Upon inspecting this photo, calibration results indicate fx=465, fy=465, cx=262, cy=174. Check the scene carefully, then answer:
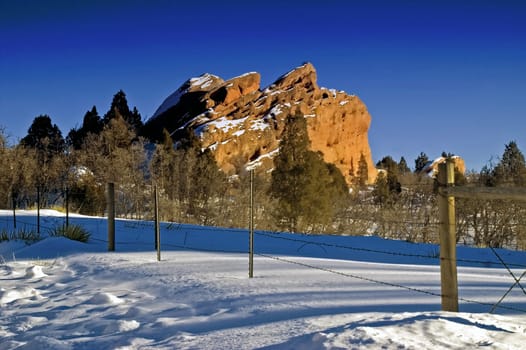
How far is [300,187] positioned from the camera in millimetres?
23562

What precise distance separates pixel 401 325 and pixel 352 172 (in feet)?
267

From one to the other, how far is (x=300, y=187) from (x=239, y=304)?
63.8ft

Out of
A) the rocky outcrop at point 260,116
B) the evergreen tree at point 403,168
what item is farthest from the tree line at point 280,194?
the rocky outcrop at point 260,116

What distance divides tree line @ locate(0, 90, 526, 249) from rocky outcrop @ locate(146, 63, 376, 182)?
23.6m

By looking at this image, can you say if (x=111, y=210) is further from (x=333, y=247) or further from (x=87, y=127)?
(x=87, y=127)

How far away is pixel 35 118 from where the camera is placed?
4522 cm

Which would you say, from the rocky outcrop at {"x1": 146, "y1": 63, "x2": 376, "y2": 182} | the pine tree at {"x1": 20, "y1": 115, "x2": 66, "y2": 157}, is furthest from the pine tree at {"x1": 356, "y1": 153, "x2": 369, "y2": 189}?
the pine tree at {"x1": 20, "y1": 115, "x2": 66, "y2": 157}

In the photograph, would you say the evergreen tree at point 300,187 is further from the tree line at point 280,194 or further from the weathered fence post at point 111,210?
the weathered fence post at point 111,210

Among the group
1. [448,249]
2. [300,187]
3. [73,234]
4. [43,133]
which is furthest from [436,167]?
[43,133]

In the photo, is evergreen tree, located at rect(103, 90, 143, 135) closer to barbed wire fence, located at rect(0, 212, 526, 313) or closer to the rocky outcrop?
the rocky outcrop

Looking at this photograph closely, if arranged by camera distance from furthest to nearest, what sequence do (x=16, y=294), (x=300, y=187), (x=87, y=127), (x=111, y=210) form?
(x=87, y=127) < (x=300, y=187) < (x=111, y=210) < (x=16, y=294)

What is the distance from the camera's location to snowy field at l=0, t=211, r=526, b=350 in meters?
3.14

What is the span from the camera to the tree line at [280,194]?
48.0 feet

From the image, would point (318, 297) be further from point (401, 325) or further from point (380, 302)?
point (401, 325)
